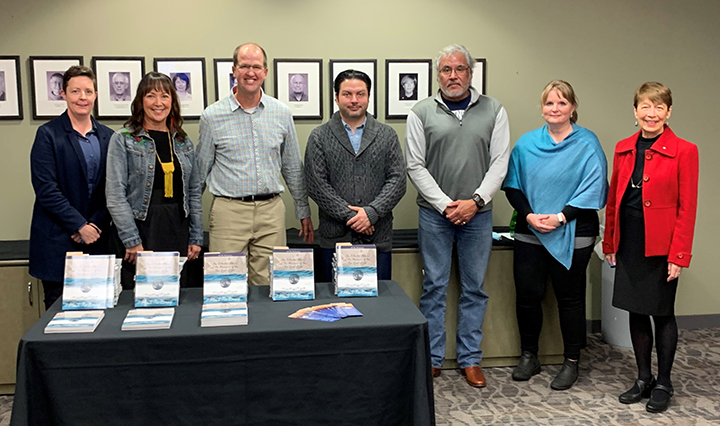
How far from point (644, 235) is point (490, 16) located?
1.74 metres

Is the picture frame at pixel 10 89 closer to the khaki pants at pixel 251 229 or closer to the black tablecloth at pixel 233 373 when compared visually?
the khaki pants at pixel 251 229

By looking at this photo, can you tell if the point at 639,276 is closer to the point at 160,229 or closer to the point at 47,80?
the point at 160,229

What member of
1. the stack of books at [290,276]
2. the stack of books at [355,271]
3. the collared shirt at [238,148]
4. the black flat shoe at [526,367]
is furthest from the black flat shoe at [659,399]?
the collared shirt at [238,148]

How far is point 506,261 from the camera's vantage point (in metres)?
3.38

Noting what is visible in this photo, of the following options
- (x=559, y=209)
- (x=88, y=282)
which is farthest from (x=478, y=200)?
(x=88, y=282)

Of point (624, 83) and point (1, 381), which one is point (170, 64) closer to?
point (1, 381)

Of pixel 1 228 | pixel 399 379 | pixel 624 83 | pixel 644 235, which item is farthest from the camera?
pixel 624 83

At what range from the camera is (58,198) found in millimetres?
2654

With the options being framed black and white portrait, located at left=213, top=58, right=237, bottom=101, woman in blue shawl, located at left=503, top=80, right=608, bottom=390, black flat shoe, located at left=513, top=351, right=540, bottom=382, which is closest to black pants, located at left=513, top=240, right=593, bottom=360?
woman in blue shawl, located at left=503, top=80, right=608, bottom=390

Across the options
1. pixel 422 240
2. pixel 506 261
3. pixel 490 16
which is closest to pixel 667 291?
pixel 506 261

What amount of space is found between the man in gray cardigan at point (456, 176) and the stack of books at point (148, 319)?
1.43 meters

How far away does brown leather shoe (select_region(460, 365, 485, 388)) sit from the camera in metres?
3.18

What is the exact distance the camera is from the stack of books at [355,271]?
2.36 m

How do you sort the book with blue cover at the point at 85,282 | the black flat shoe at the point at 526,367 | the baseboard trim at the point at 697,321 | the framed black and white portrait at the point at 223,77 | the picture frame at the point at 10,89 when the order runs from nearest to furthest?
the book with blue cover at the point at 85,282 < the black flat shoe at the point at 526,367 < the picture frame at the point at 10,89 < the framed black and white portrait at the point at 223,77 < the baseboard trim at the point at 697,321
